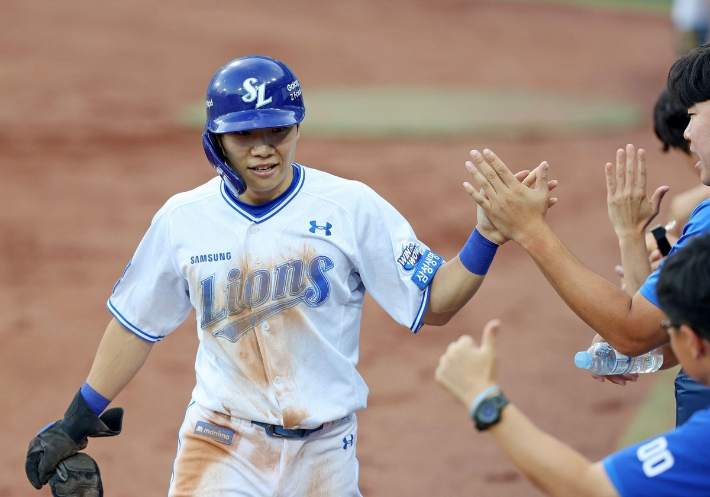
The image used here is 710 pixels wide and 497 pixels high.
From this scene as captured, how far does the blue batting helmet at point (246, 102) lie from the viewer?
10.6ft

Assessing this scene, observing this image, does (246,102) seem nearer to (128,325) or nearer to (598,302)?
(128,325)

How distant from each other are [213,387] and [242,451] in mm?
261

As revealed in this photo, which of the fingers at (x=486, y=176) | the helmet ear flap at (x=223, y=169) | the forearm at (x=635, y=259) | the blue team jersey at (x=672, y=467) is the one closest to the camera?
the blue team jersey at (x=672, y=467)

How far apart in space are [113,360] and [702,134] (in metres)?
2.37

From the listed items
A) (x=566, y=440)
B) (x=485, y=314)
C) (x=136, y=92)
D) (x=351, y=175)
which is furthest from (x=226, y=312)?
(x=136, y=92)

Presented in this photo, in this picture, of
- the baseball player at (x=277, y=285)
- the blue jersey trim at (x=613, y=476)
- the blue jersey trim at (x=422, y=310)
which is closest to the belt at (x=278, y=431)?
the baseball player at (x=277, y=285)

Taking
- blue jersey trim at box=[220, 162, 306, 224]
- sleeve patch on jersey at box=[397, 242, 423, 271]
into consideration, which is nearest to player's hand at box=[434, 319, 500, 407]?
sleeve patch on jersey at box=[397, 242, 423, 271]

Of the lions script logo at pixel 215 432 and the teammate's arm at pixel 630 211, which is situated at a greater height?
the teammate's arm at pixel 630 211

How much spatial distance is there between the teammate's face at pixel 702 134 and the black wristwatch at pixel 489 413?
124 centimetres

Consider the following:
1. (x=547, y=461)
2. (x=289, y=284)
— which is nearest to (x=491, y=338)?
(x=547, y=461)

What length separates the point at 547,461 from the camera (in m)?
2.30

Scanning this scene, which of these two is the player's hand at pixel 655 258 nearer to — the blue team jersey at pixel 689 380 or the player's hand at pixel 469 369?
the blue team jersey at pixel 689 380

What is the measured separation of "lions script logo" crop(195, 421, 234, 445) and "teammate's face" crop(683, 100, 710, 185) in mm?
1937

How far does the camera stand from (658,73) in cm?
1806
